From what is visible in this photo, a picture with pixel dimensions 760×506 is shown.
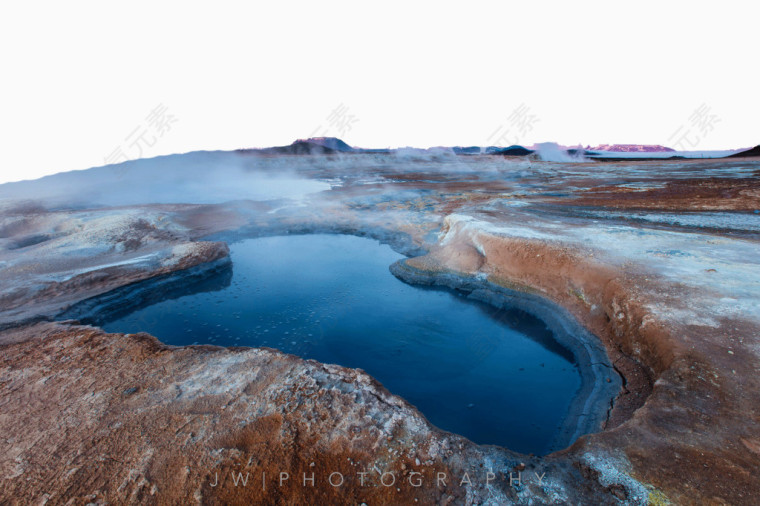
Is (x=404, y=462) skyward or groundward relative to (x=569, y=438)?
skyward

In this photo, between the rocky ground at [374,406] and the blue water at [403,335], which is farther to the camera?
the blue water at [403,335]

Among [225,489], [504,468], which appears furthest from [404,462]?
[225,489]

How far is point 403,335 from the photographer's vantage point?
4.99 m

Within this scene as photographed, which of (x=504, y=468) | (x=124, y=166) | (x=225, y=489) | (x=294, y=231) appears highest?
(x=124, y=166)

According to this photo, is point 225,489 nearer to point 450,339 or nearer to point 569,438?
point 569,438

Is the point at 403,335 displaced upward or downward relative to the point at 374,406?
downward

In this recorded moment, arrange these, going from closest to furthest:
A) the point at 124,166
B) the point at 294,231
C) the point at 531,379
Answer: the point at 531,379, the point at 294,231, the point at 124,166

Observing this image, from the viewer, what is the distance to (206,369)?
331 centimetres

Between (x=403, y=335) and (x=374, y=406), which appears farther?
(x=403, y=335)

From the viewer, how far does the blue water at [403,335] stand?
3658 millimetres

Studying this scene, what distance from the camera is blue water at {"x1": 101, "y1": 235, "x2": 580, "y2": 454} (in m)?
3.66

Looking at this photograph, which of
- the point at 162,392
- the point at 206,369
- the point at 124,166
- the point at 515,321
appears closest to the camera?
the point at 162,392

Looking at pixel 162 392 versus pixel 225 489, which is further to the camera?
pixel 162 392

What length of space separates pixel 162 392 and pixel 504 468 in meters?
2.95
